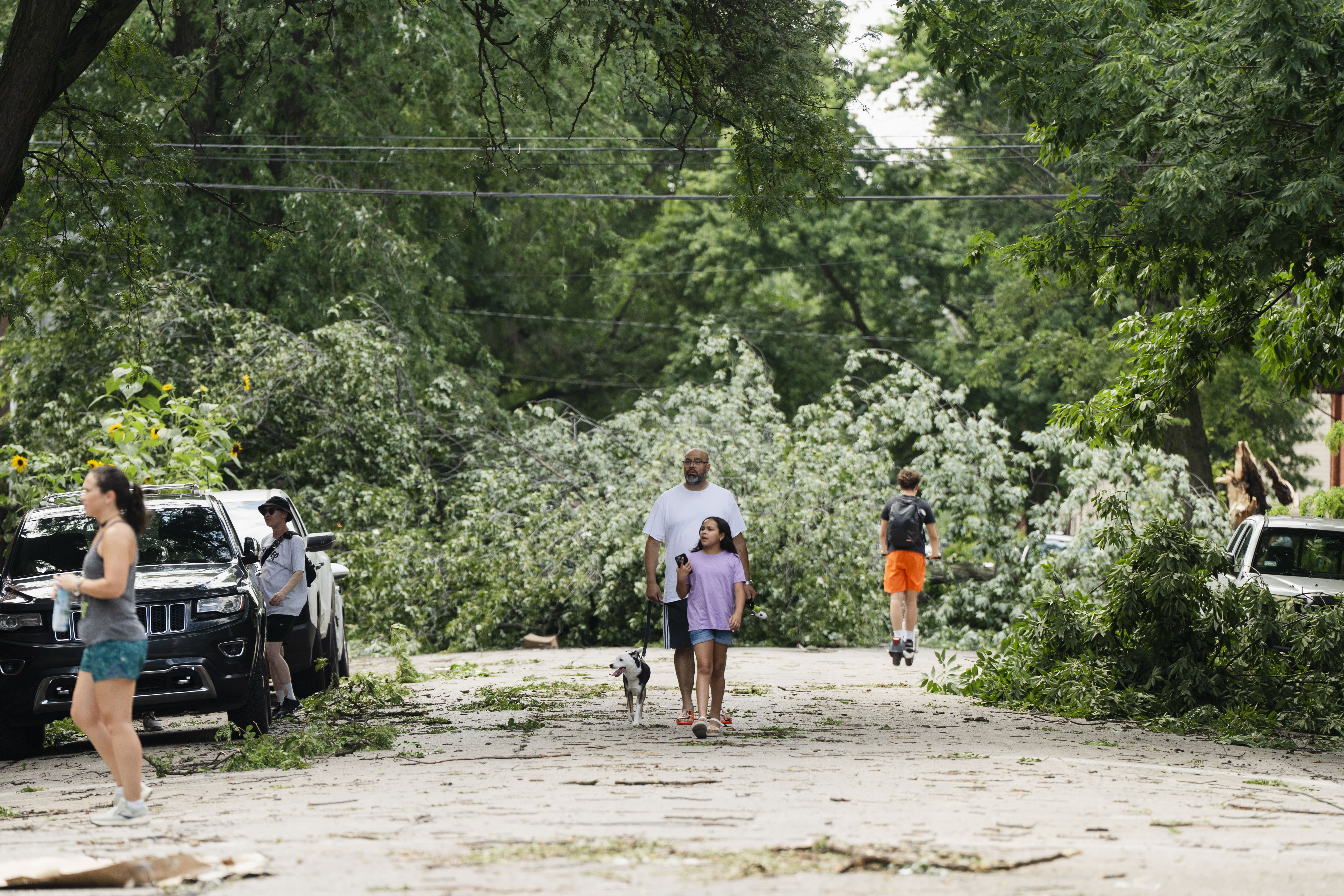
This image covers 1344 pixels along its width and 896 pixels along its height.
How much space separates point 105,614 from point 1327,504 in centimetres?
1637

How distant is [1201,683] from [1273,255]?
3.95 m

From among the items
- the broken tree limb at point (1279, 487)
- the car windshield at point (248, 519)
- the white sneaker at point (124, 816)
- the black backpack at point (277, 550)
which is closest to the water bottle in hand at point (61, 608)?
the white sneaker at point (124, 816)

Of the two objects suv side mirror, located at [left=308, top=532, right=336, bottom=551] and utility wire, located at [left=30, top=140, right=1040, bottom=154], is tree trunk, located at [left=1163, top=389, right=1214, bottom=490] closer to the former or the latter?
utility wire, located at [left=30, top=140, right=1040, bottom=154]

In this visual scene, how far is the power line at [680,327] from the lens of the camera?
121 ft

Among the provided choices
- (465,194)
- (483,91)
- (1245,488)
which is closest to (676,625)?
(483,91)

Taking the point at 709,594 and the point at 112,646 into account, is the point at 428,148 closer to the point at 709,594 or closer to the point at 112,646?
the point at 709,594

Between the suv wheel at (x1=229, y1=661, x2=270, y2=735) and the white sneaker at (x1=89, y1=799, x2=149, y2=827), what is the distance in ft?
10.3

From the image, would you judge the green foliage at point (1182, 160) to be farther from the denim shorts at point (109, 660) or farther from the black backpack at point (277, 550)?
the denim shorts at point (109, 660)

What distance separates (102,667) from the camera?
22.1ft

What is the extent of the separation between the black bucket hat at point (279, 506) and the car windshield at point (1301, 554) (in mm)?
9701

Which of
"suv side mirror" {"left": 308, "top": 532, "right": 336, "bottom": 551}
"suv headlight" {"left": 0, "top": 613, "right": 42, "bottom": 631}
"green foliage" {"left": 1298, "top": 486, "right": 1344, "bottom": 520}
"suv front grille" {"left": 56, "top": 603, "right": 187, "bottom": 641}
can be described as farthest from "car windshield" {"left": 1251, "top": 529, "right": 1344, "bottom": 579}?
"suv headlight" {"left": 0, "top": 613, "right": 42, "bottom": 631}

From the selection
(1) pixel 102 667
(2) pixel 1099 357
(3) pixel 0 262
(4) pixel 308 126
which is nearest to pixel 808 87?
(1) pixel 102 667

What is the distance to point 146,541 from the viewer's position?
421 inches

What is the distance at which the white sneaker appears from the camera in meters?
6.64
